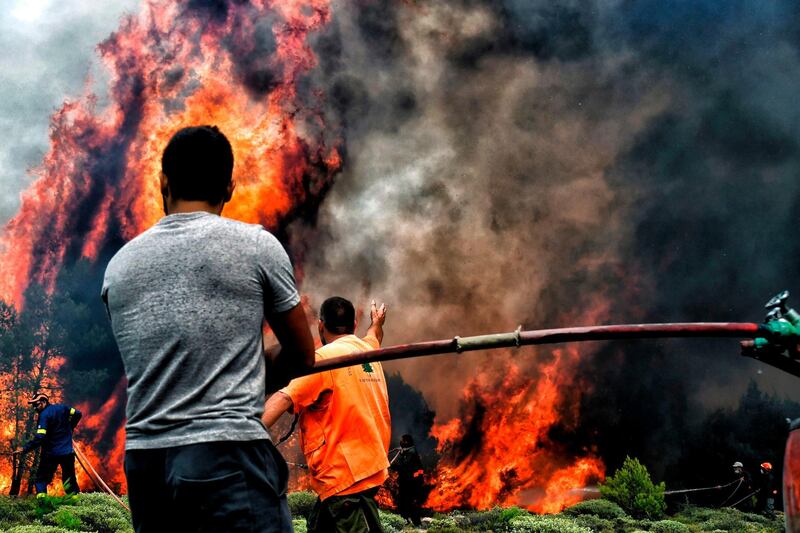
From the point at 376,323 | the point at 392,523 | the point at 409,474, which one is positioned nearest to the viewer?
the point at 376,323

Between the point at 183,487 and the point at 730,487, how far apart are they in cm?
1997

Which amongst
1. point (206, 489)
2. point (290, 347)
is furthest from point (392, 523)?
point (206, 489)

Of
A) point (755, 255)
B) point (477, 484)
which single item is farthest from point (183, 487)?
point (755, 255)

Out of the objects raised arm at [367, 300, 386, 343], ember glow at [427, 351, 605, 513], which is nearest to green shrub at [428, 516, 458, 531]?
ember glow at [427, 351, 605, 513]

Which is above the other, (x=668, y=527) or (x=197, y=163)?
(x=197, y=163)

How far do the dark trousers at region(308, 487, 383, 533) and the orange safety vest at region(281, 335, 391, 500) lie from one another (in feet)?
0.15

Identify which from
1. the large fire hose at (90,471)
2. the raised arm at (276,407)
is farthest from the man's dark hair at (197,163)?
the large fire hose at (90,471)

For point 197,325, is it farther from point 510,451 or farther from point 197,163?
point 510,451

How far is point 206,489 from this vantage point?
1.69 metres

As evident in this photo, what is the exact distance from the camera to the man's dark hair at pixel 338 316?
4.42 m

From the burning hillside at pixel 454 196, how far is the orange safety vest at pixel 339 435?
56.3 ft

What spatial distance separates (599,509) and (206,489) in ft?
47.4

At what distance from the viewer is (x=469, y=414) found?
21.3 metres

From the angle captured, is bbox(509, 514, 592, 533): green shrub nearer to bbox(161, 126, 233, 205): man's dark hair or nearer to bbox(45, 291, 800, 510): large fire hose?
bbox(45, 291, 800, 510): large fire hose
